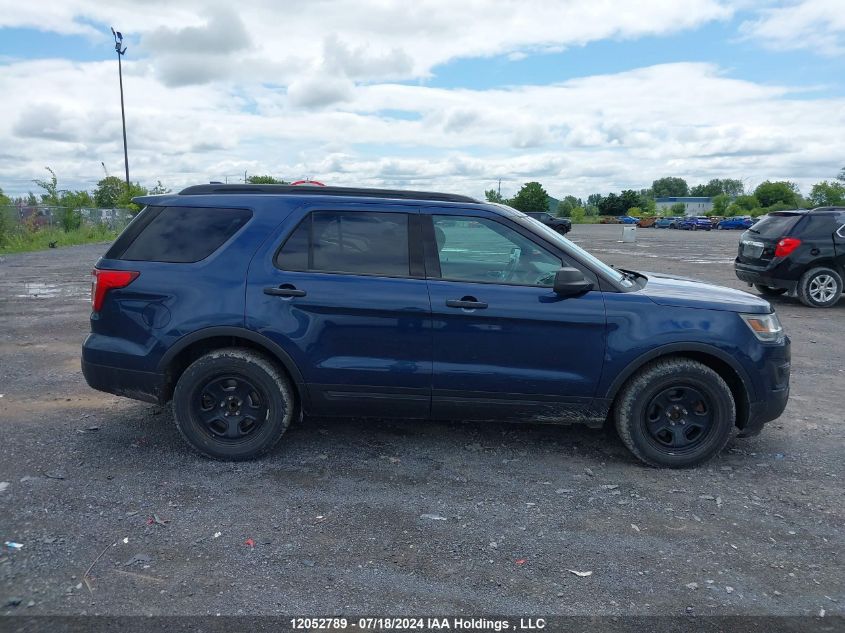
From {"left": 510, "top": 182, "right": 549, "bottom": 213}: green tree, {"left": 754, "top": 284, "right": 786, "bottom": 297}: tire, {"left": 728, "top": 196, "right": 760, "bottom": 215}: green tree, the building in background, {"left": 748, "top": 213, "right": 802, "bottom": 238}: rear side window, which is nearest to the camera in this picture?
{"left": 748, "top": 213, "right": 802, "bottom": 238}: rear side window

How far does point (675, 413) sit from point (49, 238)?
28.8 metres

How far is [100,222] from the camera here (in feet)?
111

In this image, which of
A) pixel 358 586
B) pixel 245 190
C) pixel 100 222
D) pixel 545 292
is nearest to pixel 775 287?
pixel 545 292

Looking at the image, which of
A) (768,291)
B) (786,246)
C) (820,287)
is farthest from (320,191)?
(768,291)

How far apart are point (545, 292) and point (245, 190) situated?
7.54 feet

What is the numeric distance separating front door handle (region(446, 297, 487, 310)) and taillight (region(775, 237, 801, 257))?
9147mm

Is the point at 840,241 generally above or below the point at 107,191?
below

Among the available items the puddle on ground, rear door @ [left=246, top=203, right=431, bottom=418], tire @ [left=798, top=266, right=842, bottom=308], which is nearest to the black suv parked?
tire @ [left=798, top=266, right=842, bottom=308]

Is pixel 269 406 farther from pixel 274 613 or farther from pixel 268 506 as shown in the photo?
pixel 274 613

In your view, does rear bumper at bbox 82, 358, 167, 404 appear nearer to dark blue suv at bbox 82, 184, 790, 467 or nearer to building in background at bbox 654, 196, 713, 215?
dark blue suv at bbox 82, 184, 790, 467

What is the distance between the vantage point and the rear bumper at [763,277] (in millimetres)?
11492

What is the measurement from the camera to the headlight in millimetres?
4496

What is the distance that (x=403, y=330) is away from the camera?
441 centimetres

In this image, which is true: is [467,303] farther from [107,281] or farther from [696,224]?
[696,224]
